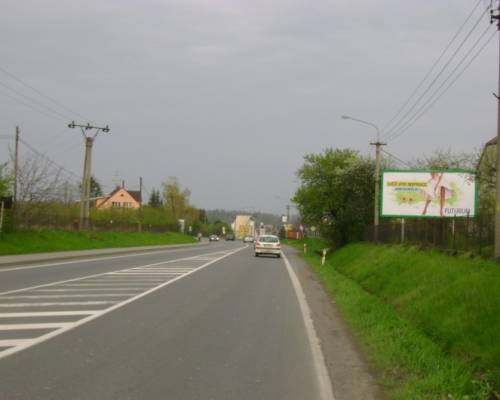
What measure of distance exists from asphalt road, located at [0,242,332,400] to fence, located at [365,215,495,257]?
5555 millimetres

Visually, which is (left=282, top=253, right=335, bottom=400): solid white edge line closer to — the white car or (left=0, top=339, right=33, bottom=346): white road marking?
(left=0, top=339, right=33, bottom=346): white road marking

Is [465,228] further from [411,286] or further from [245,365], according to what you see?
[245,365]

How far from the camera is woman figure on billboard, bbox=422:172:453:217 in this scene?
115 ft

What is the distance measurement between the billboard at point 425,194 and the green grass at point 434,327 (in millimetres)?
16510

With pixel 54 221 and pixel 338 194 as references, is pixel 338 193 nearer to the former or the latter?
pixel 338 194

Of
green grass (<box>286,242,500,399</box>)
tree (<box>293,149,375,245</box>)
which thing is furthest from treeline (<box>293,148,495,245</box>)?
green grass (<box>286,242,500,399</box>)

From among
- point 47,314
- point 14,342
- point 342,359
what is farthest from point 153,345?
point 47,314

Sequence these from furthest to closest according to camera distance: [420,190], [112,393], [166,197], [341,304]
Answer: [166,197] < [420,190] < [341,304] < [112,393]

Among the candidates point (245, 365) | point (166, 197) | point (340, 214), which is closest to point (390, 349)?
point (245, 365)

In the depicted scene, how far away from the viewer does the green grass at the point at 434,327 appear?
23.8 ft

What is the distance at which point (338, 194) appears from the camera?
4900 cm

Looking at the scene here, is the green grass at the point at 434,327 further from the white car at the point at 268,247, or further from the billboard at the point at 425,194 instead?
the white car at the point at 268,247

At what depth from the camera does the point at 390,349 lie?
936 cm

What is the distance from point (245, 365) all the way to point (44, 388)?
8.37 ft
